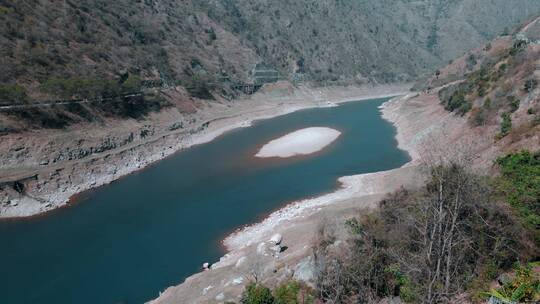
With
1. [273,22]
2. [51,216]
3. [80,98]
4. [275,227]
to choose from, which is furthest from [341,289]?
[273,22]

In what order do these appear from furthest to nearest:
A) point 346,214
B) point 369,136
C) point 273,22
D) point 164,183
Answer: point 273,22, point 369,136, point 164,183, point 346,214

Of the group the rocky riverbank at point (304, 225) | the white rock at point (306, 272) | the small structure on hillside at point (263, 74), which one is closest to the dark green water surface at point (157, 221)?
the rocky riverbank at point (304, 225)

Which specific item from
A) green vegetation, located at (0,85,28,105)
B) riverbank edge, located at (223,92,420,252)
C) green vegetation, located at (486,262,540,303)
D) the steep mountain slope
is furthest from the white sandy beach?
green vegetation, located at (486,262,540,303)

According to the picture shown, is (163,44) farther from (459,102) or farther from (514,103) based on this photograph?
(514,103)

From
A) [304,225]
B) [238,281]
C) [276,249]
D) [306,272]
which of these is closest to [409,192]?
[306,272]

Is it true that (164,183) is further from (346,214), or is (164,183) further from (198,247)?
(346,214)

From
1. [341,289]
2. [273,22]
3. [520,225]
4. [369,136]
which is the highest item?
[273,22]

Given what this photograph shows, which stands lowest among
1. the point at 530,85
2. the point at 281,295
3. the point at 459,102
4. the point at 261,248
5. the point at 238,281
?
the point at 261,248
